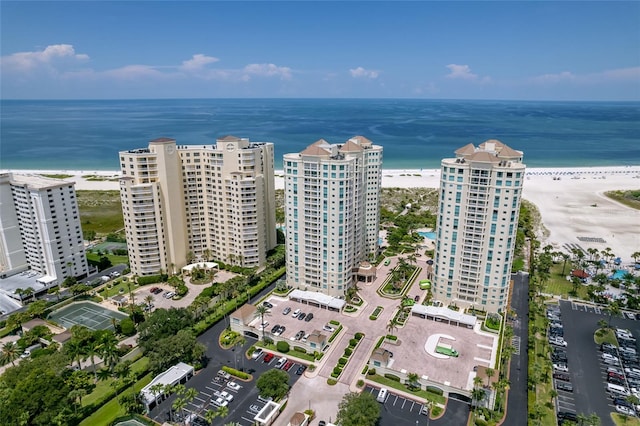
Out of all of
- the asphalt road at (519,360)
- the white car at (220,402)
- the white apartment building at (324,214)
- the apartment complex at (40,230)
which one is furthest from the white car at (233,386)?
the apartment complex at (40,230)

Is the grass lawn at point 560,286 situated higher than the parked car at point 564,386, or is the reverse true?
the grass lawn at point 560,286

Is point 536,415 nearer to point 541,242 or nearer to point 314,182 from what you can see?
point 314,182

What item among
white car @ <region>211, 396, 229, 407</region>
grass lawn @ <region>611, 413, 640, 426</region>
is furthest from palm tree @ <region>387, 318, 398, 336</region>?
grass lawn @ <region>611, 413, 640, 426</region>

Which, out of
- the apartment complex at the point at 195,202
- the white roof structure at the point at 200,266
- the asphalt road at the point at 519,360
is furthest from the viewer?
the white roof structure at the point at 200,266

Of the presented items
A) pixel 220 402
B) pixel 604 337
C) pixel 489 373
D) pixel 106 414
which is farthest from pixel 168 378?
pixel 604 337

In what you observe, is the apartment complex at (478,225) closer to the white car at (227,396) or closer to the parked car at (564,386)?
the parked car at (564,386)

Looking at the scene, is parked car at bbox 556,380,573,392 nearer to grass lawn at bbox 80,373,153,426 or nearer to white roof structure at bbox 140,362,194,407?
white roof structure at bbox 140,362,194,407
